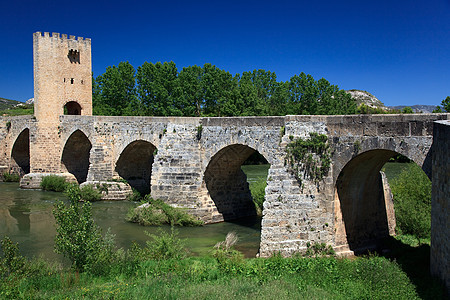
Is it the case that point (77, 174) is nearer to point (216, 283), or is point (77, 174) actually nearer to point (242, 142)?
point (242, 142)

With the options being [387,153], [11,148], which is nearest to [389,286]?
[387,153]

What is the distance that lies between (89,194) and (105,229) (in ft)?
18.0

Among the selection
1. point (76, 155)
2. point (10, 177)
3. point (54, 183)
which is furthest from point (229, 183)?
point (10, 177)

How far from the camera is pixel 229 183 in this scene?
18.6m

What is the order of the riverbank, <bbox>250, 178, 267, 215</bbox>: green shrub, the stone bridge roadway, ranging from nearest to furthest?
the riverbank < the stone bridge roadway < <bbox>250, 178, 267, 215</bbox>: green shrub

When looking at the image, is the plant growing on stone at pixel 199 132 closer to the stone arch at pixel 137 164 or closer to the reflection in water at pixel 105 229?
the reflection in water at pixel 105 229

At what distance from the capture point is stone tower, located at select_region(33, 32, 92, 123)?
24.9 meters

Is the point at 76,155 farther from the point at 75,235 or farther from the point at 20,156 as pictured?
the point at 75,235

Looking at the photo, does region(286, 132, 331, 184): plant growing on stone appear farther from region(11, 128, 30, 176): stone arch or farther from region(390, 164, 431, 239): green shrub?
region(11, 128, 30, 176): stone arch

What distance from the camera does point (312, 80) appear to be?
43.1 m

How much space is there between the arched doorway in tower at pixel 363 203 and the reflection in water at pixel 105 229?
2967 mm

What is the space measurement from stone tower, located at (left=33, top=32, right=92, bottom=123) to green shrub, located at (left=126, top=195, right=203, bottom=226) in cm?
1095

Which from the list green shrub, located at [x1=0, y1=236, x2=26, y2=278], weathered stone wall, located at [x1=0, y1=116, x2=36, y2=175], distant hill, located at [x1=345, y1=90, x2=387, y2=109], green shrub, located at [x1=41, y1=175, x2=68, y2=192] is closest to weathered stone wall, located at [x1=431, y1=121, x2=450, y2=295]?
green shrub, located at [x1=0, y1=236, x2=26, y2=278]

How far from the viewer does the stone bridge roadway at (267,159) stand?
11.9 meters
